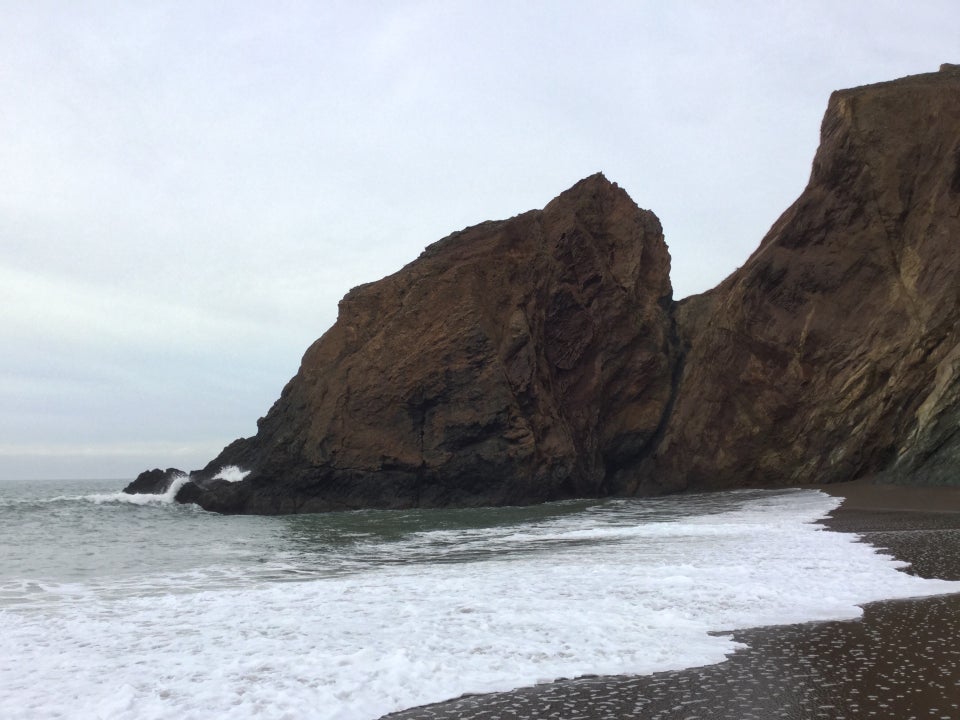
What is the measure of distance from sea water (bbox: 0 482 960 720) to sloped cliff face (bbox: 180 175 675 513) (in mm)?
13558

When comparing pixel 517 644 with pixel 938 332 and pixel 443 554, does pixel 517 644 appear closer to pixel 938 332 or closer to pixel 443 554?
pixel 443 554

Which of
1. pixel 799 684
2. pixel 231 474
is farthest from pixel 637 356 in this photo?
pixel 799 684

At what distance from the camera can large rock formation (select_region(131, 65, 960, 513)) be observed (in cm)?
2533

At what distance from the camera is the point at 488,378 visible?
29250 mm

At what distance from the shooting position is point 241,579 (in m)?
10.7

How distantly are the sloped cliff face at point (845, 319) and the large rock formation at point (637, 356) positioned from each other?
7 centimetres

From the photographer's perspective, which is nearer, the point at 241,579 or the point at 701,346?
the point at 241,579

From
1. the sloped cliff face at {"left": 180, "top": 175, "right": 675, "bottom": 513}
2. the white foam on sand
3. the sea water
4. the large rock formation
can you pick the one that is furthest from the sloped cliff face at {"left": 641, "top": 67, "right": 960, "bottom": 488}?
the white foam on sand

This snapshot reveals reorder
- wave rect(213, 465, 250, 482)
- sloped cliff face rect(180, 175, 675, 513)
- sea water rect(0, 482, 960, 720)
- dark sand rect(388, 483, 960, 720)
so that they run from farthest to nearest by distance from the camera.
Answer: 1. wave rect(213, 465, 250, 482)
2. sloped cliff face rect(180, 175, 675, 513)
3. sea water rect(0, 482, 960, 720)
4. dark sand rect(388, 483, 960, 720)

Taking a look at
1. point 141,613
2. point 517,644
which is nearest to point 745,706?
point 517,644

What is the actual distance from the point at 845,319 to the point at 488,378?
1283 centimetres

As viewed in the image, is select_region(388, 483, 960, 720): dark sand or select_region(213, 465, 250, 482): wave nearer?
select_region(388, 483, 960, 720): dark sand

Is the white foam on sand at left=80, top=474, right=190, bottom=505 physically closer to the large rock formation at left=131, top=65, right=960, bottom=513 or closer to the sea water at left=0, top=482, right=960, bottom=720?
the large rock formation at left=131, top=65, right=960, bottom=513

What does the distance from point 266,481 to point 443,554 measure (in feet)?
65.4
